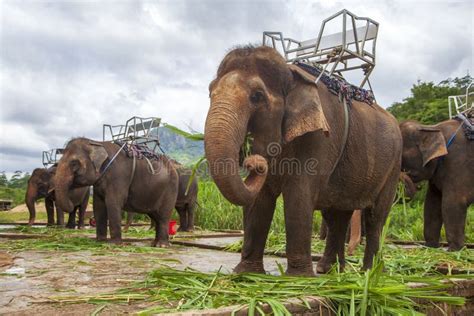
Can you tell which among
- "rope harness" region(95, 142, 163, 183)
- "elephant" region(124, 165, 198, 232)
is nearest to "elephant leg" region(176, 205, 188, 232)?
"elephant" region(124, 165, 198, 232)

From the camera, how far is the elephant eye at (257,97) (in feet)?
13.3

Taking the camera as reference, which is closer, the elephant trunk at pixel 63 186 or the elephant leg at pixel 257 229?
the elephant leg at pixel 257 229

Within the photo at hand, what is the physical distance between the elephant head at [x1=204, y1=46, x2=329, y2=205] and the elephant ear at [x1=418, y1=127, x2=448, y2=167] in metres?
4.70

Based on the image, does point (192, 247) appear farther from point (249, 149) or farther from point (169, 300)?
point (169, 300)

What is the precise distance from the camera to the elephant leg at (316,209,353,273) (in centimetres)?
562

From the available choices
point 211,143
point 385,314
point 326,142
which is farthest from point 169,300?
point 326,142

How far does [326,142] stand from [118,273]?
7.55 feet

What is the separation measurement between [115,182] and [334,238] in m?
4.85

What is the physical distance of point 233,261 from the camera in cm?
651

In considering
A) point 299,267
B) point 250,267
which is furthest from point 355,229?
point 299,267

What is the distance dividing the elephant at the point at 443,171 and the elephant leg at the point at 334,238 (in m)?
2.95

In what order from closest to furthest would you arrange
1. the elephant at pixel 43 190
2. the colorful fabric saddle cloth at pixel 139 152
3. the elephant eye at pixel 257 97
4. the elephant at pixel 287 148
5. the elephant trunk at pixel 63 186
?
1. the elephant at pixel 287 148
2. the elephant eye at pixel 257 97
3. the elephant trunk at pixel 63 186
4. the colorful fabric saddle cloth at pixel 139 152
5. the elephant at pixel 43 190

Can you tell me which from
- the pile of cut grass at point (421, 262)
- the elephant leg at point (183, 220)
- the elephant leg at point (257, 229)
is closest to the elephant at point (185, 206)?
the elephant leg at point (183, 220)

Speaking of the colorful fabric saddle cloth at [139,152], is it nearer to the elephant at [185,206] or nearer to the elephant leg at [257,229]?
the elephant at [185,206]
